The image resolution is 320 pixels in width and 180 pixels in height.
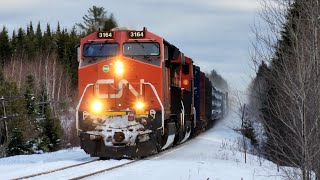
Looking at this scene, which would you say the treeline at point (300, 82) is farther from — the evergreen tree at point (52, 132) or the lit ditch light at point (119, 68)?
the evergreen tree at point (52, 132)

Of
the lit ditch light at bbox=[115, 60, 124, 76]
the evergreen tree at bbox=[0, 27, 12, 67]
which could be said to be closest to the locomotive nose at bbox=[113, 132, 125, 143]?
the lit ditch light at bbox=[115, 60, 124, 76]

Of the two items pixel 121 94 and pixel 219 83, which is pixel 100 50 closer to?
pixel 121 94

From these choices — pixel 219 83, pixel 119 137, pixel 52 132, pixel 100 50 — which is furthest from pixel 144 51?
pixel 219 83

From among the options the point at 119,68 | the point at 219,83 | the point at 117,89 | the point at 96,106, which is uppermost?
the point at 219,83

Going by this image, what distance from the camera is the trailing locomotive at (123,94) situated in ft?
51.1

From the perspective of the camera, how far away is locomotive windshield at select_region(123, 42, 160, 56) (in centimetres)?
A: 1647

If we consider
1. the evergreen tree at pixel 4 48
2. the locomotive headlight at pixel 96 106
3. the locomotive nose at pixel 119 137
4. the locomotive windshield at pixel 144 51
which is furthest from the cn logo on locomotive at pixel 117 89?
the evergreen tree at pixel 4 48

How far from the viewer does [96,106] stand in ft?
52.5

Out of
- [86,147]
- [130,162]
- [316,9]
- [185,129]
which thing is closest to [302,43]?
[316,9]

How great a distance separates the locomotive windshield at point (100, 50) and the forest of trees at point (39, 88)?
1629 cm

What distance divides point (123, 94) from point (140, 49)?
1637 millimetres

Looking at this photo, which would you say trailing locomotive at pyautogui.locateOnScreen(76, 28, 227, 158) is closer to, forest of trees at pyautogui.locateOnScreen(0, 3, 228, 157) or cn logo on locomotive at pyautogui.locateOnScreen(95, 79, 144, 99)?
cn logo on locomotive at pyautogui.locateOnScreen(95, 79, 144, 99)

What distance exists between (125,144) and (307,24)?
6.48 metres

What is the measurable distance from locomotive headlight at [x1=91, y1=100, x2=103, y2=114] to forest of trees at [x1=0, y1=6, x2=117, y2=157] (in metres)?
16.8
